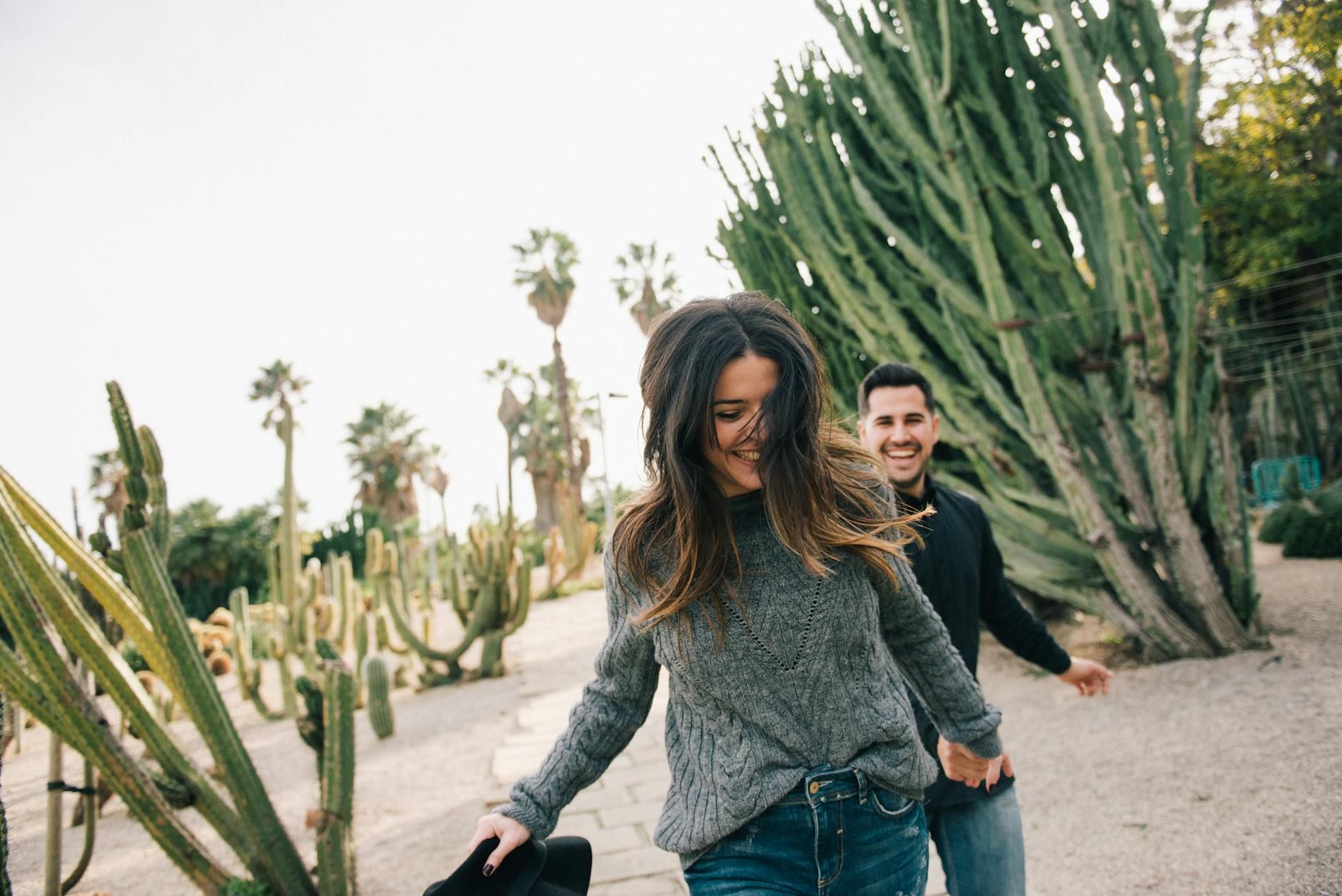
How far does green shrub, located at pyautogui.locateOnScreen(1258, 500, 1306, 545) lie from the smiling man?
9.85m

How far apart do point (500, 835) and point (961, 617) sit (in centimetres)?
131

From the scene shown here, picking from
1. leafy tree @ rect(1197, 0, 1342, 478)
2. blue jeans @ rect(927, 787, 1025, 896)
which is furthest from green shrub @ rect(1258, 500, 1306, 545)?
blue jeans @ rect(927, 787, 1025, 896)

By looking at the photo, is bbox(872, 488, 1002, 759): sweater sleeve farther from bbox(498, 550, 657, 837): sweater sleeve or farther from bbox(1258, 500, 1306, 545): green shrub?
bbox(1258, 500, 1306, 545): green shrub

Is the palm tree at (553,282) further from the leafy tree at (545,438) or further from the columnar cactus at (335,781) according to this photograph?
the columnar cactus at (335,781)

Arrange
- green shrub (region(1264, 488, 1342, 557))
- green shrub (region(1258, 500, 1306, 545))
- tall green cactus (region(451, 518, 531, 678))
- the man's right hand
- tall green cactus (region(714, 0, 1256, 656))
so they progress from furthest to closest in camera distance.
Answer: green shrub (region(1258, 500, 1306, 545))
tall green cactus (region(451, 518, 531, 678))
green shrub (region(1264, 488, 1342, 557))
tall green cactus (region(714, 0, 1256, 656))
the man's right hand

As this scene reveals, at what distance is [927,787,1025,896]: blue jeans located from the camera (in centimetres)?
211

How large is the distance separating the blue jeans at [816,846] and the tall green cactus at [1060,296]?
170 inches

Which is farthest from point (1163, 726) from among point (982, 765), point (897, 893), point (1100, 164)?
point (897, 893)

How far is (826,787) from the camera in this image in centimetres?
145

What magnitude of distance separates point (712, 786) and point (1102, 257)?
521 centimetres

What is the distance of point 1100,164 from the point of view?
5.23 meters

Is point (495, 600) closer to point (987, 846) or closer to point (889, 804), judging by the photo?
point (987, 846)

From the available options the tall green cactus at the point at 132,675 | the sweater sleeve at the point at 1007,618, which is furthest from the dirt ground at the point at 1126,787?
the sweater sleeve at the point at 1007,618

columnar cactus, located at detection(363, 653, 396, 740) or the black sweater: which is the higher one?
the black sweater
